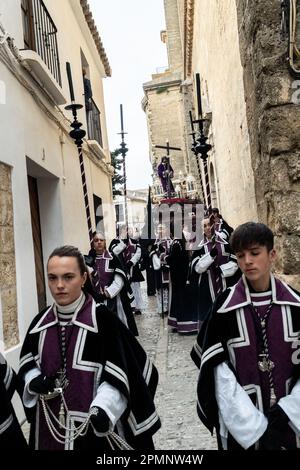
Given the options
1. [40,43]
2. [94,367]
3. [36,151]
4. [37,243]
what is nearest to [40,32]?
[40,43]

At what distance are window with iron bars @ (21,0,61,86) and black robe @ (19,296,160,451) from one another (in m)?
4.46

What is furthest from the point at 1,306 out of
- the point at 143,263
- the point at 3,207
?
the point at 143,263

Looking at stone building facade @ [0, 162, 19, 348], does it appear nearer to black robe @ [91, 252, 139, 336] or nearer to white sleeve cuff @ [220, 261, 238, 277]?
black robe @ [91, 252, 139, 336]

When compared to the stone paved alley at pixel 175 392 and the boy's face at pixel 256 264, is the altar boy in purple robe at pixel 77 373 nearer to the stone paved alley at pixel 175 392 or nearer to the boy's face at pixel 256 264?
the boy's face at pixel 256 264

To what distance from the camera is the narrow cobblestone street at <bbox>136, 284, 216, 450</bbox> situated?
3549 millimetres

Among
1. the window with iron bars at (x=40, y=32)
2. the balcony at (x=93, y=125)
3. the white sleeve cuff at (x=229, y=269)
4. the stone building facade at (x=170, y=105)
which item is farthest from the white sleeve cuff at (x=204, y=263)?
the stone building facade at (x=170, y=105)

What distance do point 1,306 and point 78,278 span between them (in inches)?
80.0

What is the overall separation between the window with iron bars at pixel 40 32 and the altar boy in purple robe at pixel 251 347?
466cm

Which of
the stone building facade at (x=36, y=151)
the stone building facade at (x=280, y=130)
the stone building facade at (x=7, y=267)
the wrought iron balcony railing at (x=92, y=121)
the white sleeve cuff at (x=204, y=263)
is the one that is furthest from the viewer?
the wrought iron balcony railing at (x=92, y=121)

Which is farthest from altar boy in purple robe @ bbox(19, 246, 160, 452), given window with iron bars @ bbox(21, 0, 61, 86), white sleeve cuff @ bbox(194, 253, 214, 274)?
window with iron bars @ bbox(21, 0, 61, 86)

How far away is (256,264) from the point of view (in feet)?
7.07

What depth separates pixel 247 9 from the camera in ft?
13.9

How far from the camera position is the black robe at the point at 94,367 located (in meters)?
2.16

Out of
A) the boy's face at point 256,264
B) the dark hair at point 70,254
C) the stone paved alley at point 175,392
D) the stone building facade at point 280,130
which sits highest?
the stone building facade at point 280,130
